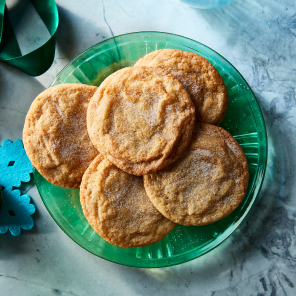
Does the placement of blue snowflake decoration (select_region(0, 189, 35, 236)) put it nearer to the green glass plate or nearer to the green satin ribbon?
the green glass plate

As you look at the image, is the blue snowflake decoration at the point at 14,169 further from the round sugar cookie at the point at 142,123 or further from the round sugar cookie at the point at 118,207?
the round sugar cookie at the point at 142,123

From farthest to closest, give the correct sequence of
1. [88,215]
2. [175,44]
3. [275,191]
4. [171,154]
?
1. [275,191]
2. [175,44]
3. [88,215]
4. [171,154]

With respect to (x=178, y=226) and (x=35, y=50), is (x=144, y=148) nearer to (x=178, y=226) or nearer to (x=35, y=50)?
(x=178, y=226)

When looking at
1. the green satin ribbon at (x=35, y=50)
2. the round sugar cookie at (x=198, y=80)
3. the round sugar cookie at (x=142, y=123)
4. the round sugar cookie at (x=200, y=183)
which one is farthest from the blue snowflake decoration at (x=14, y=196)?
the round sugar cookie at (x=198, y=80)

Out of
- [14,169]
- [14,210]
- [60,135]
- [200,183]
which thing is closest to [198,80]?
[200,183]

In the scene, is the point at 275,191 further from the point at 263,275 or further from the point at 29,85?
the point at 29,85

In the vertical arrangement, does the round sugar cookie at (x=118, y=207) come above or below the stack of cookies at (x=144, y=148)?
below

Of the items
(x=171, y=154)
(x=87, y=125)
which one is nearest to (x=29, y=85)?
Result: (x=87, y=125)
